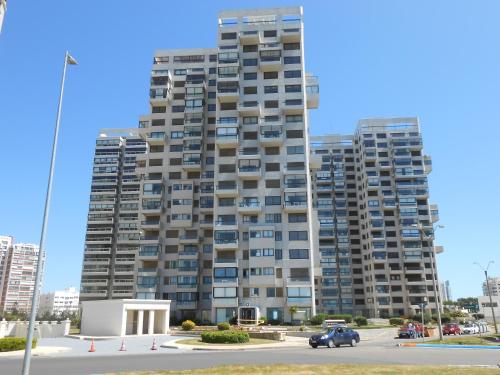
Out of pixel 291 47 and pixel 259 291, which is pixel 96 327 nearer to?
pixel 259 291

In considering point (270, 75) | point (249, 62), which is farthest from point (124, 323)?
point (249, 62)

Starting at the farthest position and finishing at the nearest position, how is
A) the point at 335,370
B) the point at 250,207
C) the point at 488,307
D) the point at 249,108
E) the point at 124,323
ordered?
the point at 488,307 → the point at 249,108 → the point at 250,207 → the point at 124,323 → the point at 335,370

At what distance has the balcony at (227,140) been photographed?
8331cm

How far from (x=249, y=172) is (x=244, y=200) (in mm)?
5414

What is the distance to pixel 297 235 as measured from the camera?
7744cm

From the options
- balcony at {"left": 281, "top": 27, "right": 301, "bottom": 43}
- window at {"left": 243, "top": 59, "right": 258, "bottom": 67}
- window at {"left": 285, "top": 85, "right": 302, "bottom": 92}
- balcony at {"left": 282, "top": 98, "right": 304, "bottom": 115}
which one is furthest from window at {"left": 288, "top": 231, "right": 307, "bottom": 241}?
balcony at {"left": 281, "top": 27, "right": 301, "bottom": 43}

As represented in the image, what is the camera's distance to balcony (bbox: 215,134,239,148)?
273ft

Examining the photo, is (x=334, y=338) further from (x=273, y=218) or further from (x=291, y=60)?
(x=291, y=60)

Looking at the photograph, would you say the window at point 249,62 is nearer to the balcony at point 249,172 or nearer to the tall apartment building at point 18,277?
the balcony at point 249,172

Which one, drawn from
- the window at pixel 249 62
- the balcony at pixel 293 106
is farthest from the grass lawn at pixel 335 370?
the window at pixel 249 62

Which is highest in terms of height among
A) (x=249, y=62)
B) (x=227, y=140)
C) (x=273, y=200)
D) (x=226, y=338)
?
(x=249, y=62)

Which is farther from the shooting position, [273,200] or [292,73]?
[292,73]

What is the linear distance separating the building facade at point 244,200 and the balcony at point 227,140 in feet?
0.93

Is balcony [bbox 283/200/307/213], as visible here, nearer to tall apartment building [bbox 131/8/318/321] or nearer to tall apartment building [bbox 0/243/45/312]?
tall apartment building [bbox 131/8/318/321]
